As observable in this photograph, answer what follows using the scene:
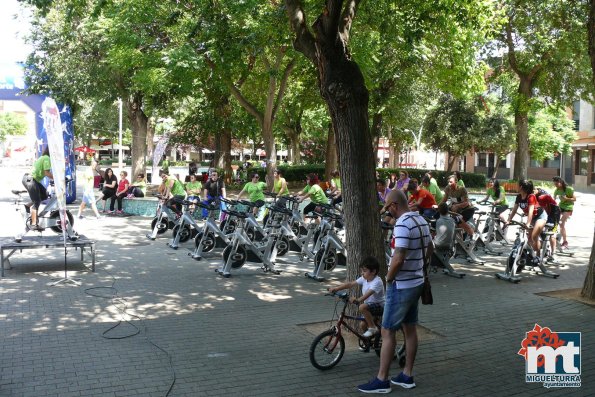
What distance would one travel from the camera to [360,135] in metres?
6.77

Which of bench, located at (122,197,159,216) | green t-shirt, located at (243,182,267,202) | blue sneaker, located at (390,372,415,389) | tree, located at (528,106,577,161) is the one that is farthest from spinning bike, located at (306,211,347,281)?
tree, located at (528,106,577,161)

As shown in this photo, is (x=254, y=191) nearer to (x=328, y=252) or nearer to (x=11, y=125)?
(x=328, y=252)

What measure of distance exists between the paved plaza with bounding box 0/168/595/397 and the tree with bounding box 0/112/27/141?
280 ft

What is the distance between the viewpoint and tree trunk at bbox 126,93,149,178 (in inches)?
1068

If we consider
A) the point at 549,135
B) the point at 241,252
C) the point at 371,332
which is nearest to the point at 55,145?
the point at 241,252

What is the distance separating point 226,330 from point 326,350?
1759 mm

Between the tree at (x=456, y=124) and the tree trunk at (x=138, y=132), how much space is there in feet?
55.8

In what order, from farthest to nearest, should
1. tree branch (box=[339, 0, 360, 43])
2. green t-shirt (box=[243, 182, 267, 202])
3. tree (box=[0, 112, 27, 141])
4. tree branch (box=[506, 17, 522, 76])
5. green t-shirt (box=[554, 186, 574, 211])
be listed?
tree (box=[0, 112, 27, 141])
tree branch (box=[506, 17, 522, 76])
green t-shirt (box=[243, 182, 267, 202])
green t-shirt (box=[554, 186, 574, 211])
tree branch (box=[339, 0, 360, 43])

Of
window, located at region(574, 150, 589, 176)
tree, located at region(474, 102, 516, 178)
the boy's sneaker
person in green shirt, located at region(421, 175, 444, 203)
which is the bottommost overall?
the boy's sneaker

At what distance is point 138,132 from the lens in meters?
27.6

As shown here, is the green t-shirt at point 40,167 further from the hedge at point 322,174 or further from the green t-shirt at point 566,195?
the hedge at point 322,174

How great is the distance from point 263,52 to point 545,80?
46.7 feet

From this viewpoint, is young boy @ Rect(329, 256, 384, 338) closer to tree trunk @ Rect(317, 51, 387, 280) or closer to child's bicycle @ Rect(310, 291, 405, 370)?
child's bicycle @ Rect(310, 291, 405, 370)

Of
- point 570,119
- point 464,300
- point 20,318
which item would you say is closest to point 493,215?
point 464,300
